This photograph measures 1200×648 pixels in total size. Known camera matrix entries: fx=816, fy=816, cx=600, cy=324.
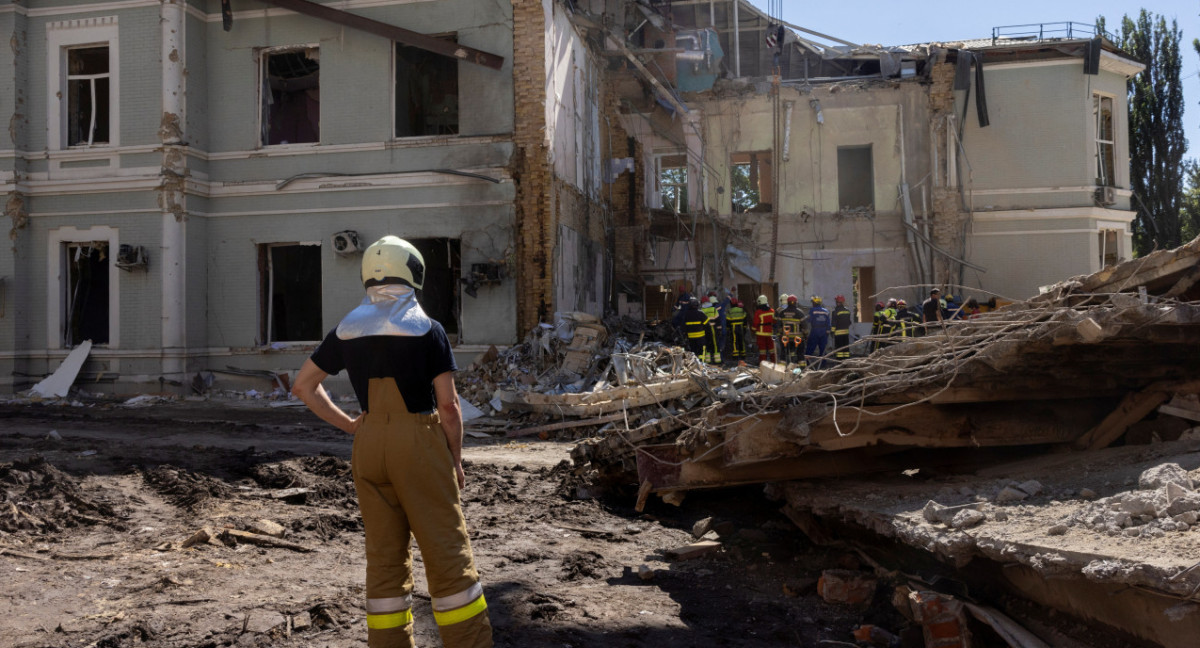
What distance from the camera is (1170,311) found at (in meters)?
3.76

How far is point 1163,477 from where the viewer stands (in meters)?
3.47

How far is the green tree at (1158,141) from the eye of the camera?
25422 mm

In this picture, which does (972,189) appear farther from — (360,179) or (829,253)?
(360,179)

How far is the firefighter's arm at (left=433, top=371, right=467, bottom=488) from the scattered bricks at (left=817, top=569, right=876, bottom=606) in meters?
2.43

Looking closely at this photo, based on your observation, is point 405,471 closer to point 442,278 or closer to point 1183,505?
point 1183,505

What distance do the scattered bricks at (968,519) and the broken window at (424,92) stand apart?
1346 centimetres

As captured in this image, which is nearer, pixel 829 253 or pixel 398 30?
pixel 398 30

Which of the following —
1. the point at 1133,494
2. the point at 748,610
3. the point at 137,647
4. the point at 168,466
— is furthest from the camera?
the point at 168,466

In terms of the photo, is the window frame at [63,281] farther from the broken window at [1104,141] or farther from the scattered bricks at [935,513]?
the broken window at [1104,141]

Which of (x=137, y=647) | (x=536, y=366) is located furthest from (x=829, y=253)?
(x=137, y=647)

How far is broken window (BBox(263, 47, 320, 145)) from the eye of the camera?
15.8 metres

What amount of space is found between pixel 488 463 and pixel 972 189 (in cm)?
1575

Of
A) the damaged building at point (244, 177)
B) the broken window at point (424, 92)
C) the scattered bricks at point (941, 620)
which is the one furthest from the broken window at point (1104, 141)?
the scattered bricks at point (941, 620)

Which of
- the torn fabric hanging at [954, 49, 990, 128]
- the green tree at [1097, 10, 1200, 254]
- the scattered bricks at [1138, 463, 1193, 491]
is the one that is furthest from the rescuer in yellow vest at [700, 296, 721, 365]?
the green tree at [1097, 10, 1200, 254]
